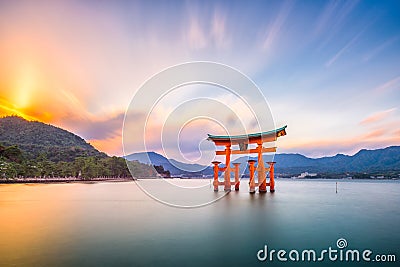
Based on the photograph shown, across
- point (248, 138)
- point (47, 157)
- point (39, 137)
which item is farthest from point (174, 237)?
point (39, 137)

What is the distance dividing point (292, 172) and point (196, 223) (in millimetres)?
119375

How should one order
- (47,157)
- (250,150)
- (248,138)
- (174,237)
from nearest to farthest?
(174,237), (248,138), (250,150), (47,157)

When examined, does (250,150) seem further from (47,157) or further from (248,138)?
(47,157)

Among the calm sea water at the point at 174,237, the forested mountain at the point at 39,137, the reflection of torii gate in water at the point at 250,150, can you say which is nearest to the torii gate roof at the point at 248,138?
the reflection of torii gate in water at the point at 250,150

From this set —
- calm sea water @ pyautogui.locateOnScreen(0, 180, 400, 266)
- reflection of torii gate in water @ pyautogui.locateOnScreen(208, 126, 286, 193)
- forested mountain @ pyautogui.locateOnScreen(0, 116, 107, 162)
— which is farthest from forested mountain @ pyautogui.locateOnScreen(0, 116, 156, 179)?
calm sea water @ pyautogui.locateOnScreen(0, 180, 400, 266)

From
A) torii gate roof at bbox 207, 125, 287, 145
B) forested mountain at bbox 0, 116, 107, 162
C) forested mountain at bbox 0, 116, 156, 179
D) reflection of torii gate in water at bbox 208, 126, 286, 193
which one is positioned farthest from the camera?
forested mountain at bbox 0, 116, 107, 162

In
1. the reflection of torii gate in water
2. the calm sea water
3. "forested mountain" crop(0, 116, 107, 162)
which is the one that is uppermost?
"forested mountain" crop(0, 116, 107, 162)

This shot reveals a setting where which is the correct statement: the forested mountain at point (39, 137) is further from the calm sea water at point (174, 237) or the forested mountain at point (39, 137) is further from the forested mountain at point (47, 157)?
the calm sea water at point (174, 237)

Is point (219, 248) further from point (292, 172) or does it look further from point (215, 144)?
point (292, 172)

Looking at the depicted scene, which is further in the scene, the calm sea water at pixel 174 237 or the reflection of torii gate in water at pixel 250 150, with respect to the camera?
the reflection of torii gate in water at pixel 250 150

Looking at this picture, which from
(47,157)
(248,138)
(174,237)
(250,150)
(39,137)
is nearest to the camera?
(174,237)

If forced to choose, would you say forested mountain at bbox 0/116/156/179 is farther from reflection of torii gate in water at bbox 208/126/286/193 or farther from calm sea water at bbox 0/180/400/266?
calm sea water at bbox 0/180/400/266

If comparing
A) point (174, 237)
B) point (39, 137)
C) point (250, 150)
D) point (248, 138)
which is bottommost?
point (174, 237)

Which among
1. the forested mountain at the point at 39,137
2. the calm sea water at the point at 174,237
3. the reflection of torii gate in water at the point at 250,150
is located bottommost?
the calm sea water at the point at 174,237
